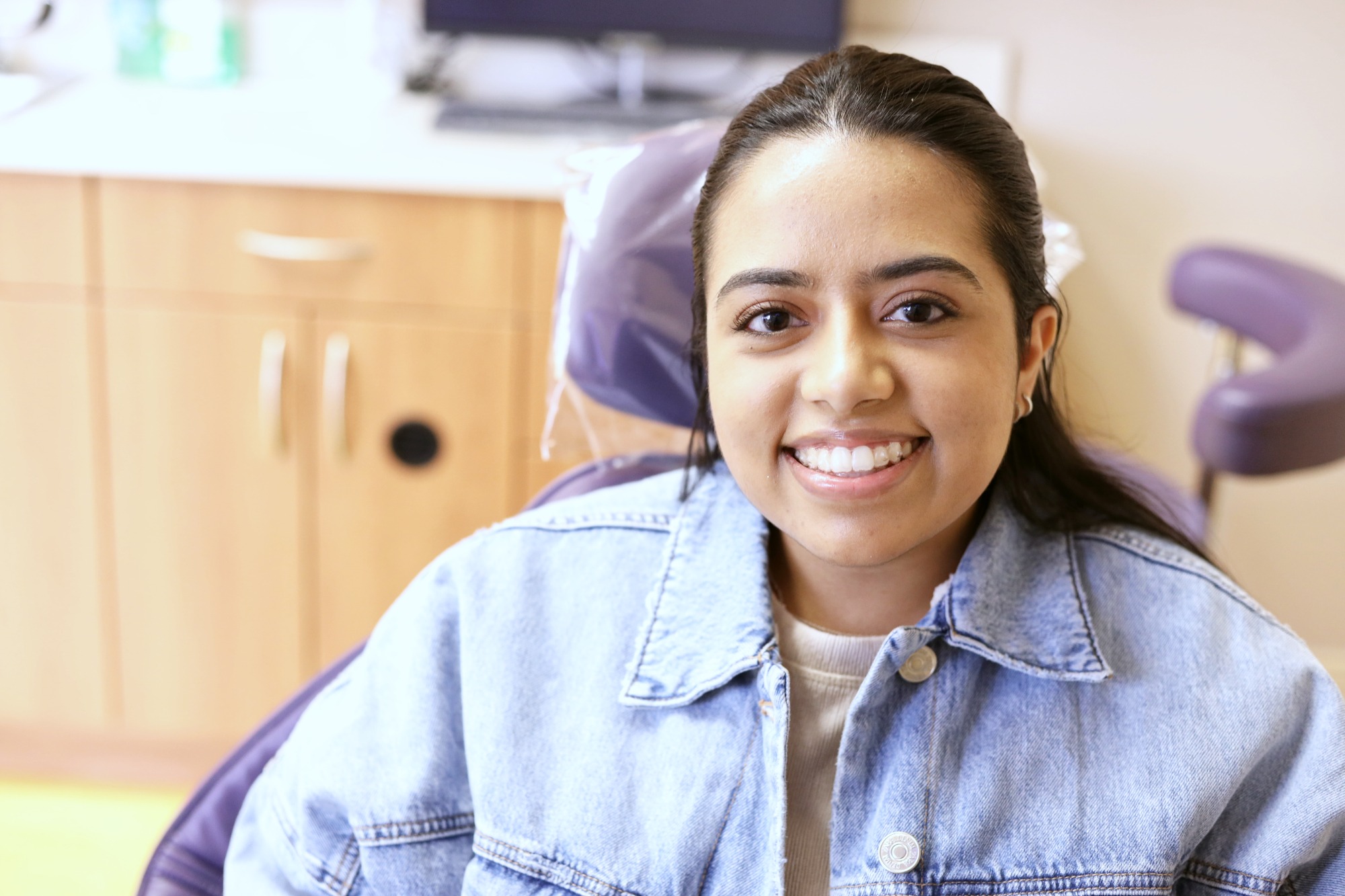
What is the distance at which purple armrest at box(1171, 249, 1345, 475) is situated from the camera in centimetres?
132

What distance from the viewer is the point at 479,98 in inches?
100

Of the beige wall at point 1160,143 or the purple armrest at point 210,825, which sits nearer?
the purple armrest at point 210,825

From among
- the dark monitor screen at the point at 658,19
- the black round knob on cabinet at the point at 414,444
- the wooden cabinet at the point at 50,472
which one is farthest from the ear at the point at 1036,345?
the wooden cabinet at the point at 50,472

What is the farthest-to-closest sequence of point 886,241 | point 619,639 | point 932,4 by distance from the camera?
point 932,4
point 619,639
point 886,241

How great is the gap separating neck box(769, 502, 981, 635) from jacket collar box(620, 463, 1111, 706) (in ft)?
0.09

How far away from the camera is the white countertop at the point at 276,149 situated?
2.12 m

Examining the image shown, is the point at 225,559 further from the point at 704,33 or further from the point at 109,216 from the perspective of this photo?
the point at 704,33

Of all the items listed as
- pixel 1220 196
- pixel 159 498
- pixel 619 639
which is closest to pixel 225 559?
pixel 159 498

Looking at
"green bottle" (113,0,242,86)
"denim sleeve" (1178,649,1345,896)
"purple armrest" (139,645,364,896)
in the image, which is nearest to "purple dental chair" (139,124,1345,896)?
"purple armrest" (139,645,364,896)

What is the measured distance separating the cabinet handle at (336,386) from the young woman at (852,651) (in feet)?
3.86

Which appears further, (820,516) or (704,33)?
(704,33)

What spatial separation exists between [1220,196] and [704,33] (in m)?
0.95

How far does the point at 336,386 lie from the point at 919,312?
146cm

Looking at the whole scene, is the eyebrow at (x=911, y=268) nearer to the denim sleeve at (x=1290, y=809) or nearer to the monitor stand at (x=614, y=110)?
the denim sleeve at (x=1290, y=809)
